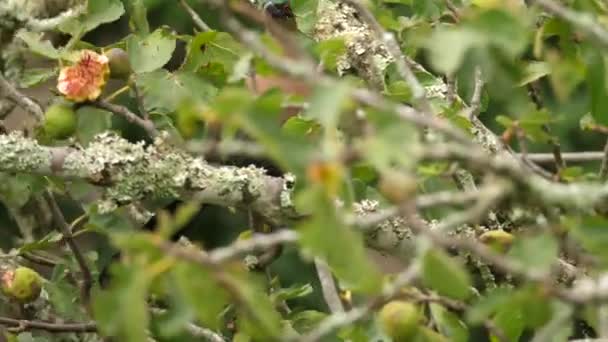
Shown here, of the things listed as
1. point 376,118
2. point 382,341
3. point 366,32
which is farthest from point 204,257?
point 366,32

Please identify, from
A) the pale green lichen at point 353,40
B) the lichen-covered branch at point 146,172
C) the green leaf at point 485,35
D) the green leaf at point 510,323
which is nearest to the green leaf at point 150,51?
the lichen-covered branch at point 146,172

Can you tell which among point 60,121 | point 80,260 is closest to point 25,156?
point 60,121

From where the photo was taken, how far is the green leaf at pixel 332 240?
0.95m

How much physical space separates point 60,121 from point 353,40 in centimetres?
46

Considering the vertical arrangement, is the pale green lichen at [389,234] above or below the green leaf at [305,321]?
above

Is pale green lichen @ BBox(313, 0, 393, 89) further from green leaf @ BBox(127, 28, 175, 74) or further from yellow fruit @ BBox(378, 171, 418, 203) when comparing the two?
yellow fruit @ BBox(378, 171, 418, 203)

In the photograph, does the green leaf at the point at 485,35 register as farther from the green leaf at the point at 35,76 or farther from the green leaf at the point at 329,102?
the green leaf at the point at 35,76

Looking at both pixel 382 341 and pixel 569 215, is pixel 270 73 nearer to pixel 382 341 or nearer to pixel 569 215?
pixel 569 215

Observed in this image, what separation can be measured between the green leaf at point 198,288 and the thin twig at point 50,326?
0.98m

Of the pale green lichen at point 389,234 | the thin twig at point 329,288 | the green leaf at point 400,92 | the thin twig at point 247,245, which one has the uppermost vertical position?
the thin twig at point 247,245

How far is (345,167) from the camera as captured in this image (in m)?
0.97

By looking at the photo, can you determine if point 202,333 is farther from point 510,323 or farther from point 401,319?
point 401,319

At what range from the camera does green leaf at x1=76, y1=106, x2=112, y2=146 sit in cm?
185

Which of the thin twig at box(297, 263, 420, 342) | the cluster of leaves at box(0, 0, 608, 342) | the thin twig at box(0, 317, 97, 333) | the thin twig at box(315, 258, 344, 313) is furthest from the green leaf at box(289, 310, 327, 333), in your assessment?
the thin twig at box(297, 263, 420, 342)
